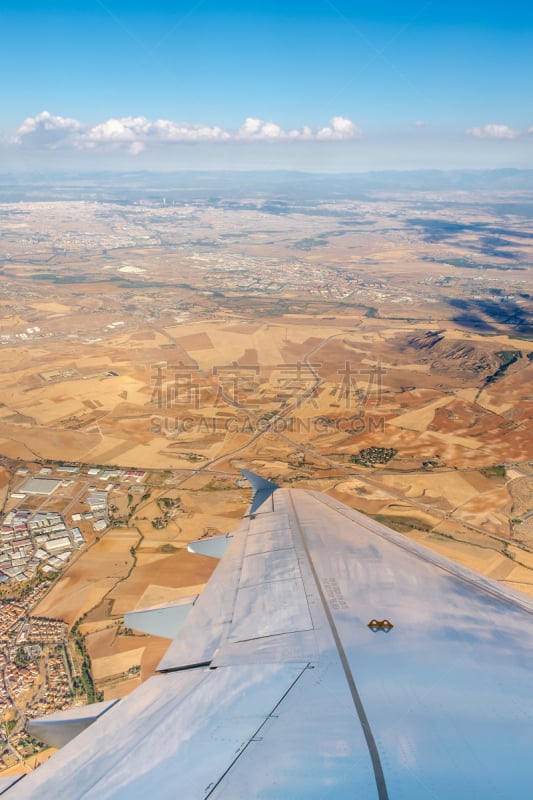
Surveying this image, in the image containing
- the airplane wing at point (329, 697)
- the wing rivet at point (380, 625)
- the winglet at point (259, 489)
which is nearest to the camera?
the airplane wing at point (329, 697)

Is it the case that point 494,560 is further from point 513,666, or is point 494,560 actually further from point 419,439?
point 513,666

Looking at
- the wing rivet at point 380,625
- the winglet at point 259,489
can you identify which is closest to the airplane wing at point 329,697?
the wing rivet at point 380,625

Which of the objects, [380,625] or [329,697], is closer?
[329,697]

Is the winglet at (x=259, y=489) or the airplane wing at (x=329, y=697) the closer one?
the airplane wing at (x=329, y=697)

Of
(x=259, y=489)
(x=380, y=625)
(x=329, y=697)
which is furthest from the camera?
(x=259, y=489)

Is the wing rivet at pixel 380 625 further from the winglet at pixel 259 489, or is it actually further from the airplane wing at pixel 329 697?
the winglet at pixel 259 489

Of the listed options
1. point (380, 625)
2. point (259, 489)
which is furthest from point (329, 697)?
point (259, 489)

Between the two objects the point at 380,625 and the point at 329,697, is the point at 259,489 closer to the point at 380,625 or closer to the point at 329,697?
the point at 380,625
